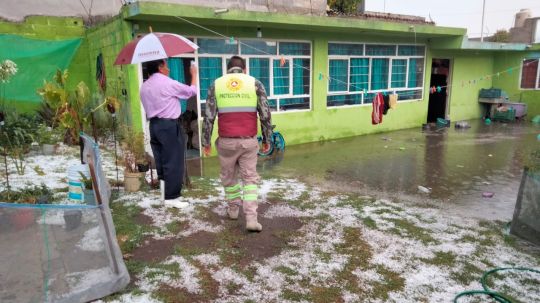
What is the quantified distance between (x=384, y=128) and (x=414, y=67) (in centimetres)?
231

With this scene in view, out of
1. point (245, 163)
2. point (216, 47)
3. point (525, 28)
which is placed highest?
point (525, 28)

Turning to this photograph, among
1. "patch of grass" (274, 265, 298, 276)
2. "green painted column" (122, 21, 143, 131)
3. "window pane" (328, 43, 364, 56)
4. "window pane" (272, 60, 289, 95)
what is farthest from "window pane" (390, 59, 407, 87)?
"patch of grass" (274, 265, 298, 276)

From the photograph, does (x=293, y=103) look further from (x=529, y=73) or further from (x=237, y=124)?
(x=529, y=73)

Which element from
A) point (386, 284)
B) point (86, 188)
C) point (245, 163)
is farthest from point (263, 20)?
point (386, 284)

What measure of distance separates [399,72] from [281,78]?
14.9 feet

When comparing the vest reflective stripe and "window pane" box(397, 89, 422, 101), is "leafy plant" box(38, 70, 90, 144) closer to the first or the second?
the vest reflective stripe

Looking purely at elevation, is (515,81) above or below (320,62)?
below

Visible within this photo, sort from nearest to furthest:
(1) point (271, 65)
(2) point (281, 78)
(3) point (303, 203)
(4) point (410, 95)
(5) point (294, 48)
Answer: (3) point (303, 203) → (1) point (271, 65) → (2) point (281, 78) → (5) point (294, 48) → (4) point (410, 95)

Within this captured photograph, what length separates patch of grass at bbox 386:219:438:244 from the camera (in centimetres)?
403

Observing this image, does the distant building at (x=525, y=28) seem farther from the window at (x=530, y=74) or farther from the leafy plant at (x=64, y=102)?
the leafy plant at (x=64, y=102)

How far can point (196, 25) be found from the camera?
7609 millimetres

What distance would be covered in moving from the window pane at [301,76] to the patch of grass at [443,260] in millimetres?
6452

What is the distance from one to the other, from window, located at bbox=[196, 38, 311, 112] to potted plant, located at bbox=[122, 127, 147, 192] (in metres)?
2.73

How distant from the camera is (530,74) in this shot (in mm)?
15352
